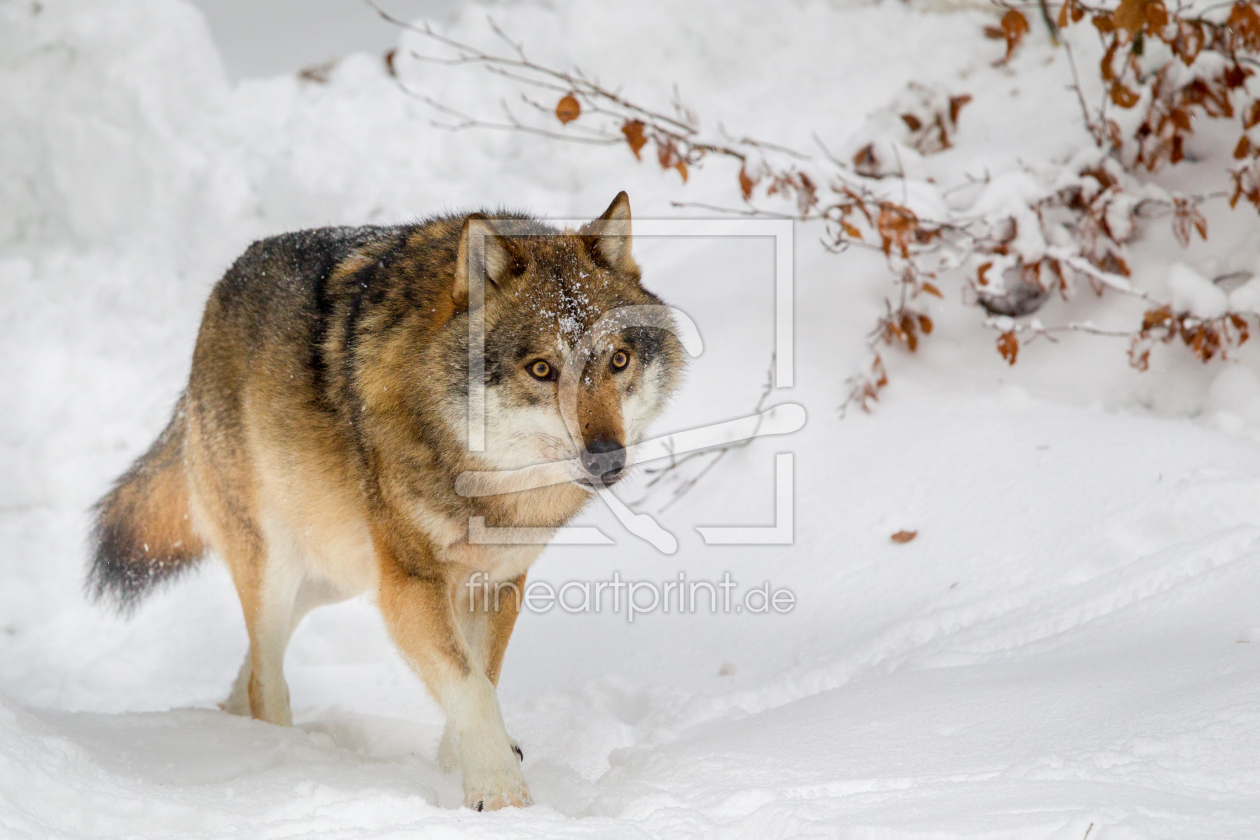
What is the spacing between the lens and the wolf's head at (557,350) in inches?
111

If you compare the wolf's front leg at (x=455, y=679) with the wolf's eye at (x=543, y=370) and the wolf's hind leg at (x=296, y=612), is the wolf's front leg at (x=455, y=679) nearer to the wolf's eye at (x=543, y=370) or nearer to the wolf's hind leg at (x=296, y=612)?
the wolf's eye at (x=543, y=370)

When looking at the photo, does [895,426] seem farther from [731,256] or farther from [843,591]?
[731,256]

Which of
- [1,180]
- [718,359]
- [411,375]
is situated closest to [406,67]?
[1,180]

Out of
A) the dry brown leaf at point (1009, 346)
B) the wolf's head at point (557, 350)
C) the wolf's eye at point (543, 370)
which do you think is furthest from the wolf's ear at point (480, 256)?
the dry brown leaf at point (1009, 346)

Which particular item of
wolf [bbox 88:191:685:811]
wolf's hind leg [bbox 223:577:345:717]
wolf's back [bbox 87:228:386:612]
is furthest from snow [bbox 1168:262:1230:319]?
wolf's hind leg [bbox 223:577:345:717]

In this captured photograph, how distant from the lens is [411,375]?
311 cm

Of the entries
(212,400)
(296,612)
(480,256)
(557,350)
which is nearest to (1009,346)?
(557,350)

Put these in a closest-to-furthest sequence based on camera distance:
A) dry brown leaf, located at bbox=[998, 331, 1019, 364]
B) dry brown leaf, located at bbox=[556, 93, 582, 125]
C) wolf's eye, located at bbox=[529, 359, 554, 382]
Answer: wolf's eye, located at bbox=[529, 359, 554, 382] < dry brown leaf, located at bbox=[556, 93, 582, 125] < dry brown leaf, located at bbox=[998, 331, 1019, 364]

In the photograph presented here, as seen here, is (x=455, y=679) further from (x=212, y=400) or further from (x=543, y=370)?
(x=212, y=400)

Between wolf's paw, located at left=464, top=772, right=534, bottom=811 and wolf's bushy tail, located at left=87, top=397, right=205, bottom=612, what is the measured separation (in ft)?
6.22

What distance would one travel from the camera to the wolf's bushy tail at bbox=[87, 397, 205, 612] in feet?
13.5

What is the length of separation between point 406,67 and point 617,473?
5793 mm

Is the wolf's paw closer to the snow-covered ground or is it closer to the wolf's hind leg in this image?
the snow-covered ground

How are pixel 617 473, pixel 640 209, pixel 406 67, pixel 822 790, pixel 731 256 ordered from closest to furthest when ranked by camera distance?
pixel 822 790 → pixel 617 473 → pixel 731 256 → pixel 640 209 → pixel 406 67
